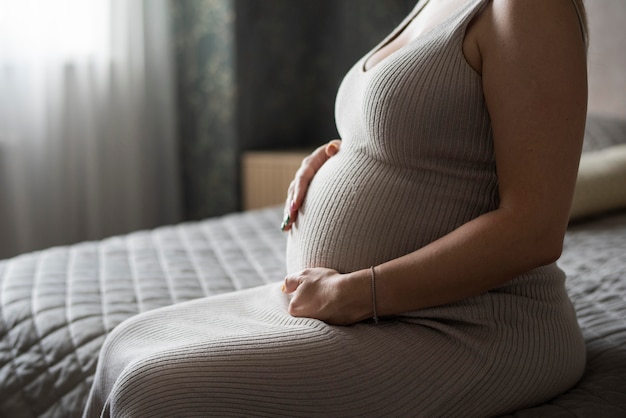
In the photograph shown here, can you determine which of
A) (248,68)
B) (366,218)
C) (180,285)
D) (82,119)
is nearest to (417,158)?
(366,218)

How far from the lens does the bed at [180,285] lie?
1.17 meters

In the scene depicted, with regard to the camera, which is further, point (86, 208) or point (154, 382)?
point (86, 208)

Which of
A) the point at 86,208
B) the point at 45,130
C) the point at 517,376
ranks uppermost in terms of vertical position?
the point at 517,376

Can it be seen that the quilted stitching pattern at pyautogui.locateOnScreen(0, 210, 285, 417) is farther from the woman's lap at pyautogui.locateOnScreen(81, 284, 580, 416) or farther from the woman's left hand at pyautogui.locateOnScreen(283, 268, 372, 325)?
the woman's left hand at pyautogui.locateOnScreen(283, 268, 372, 325)

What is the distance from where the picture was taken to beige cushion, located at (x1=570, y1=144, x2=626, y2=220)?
1951mm

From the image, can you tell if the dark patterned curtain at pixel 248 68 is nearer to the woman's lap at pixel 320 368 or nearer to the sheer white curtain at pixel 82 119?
the sheer white curtain at pixel 82 119

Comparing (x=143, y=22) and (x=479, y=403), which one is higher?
(x=143, y=22)

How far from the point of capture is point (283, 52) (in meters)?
3.56

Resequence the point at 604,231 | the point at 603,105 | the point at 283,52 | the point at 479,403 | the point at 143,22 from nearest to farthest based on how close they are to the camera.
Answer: the point at 479,403 → the point at 604,231 → the point at 603,105 → the point at 143,22 → the point at 283,52

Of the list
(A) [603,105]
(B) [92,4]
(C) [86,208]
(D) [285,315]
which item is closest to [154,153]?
(C) [86,208]

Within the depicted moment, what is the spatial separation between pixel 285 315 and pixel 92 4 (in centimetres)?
242

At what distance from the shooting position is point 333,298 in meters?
0.92

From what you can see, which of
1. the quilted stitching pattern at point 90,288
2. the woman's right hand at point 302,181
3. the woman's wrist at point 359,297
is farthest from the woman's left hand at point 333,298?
the quilted stitching pattern at point 90,288

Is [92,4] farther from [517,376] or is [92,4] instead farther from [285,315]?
[517,376]
